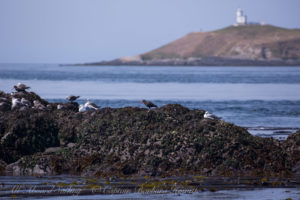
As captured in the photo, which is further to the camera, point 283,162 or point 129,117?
point 129,117

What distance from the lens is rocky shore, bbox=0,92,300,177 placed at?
14695 mm

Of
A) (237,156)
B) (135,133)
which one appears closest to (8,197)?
(135,133)

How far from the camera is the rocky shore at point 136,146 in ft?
48.2

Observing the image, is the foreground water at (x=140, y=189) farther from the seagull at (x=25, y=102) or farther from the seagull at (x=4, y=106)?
the seagull at (x=25, y=102)

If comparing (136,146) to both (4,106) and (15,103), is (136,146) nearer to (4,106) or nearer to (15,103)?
(15,103)

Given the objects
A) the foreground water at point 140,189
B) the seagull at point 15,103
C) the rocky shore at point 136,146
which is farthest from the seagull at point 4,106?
the foreground water at point 140,189

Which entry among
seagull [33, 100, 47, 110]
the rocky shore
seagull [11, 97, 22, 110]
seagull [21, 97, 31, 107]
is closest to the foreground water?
the rocky shore

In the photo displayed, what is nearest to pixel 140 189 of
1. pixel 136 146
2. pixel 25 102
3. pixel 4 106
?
pixel 136 146

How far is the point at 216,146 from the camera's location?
15.2 m

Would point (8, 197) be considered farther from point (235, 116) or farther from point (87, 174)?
point (235, 116)

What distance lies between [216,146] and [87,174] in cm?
381

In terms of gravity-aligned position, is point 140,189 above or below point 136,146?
below

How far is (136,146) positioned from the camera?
15.6 metres

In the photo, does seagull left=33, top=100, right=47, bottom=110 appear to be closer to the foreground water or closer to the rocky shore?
the rocky shore
